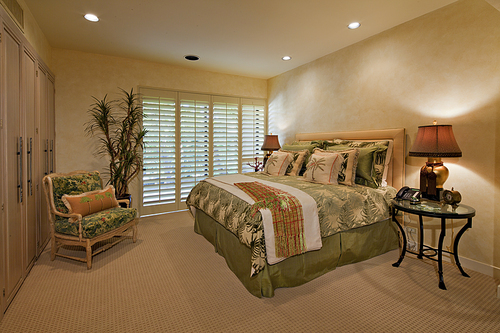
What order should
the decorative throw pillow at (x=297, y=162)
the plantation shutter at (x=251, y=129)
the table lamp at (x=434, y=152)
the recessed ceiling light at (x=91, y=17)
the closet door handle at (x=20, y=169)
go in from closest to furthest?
the closet door handle at (x=20, y=169), the table lamp at (x=434, y=152), the recessed ceiling light at (x=91, y=17), the decorative throw pillow at (x=297, y=162), the plantation shutter at (x=251, y=129)

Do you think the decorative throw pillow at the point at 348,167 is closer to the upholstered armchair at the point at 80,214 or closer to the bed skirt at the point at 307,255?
the bed skirt at the point at 307,255

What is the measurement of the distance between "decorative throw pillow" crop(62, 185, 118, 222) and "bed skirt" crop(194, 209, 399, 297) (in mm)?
1258

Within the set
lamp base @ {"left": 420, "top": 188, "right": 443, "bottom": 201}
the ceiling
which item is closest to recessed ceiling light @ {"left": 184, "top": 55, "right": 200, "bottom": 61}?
the ceiling

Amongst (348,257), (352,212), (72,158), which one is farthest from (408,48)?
(72,158)

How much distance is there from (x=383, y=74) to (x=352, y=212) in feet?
6.36

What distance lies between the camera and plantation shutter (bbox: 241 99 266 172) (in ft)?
18.0

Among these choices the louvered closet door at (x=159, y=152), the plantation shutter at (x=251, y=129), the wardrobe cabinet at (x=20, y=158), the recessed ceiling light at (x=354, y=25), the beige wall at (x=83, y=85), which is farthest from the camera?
the plantation shutter at (x=251, y=129)

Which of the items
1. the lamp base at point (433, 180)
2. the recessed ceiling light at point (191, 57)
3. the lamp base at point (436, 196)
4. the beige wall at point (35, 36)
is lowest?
the lamp base at point (436, 196)

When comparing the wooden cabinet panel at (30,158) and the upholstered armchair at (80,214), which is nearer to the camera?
the wooden cabinet panel at (30,158)

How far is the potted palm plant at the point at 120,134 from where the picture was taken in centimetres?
392

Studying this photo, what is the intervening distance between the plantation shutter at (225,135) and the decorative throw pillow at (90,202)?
229 centimetres

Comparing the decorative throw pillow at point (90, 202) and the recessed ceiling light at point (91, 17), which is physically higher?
the recessed ceiling light at point (91, 17)

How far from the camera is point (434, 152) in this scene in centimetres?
241

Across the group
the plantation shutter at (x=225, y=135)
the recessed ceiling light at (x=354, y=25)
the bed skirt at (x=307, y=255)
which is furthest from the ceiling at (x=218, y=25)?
the bed skirt at (x=307, y=255)
